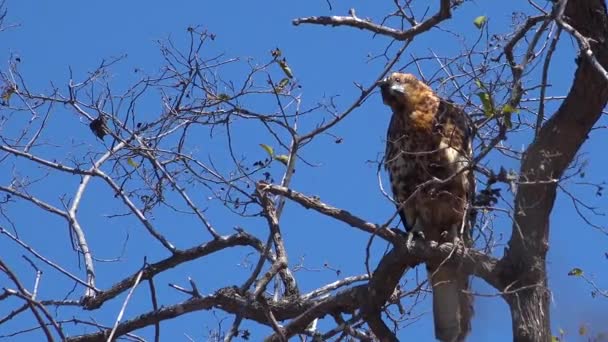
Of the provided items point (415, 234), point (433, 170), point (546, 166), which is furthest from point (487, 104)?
point (433, 170)

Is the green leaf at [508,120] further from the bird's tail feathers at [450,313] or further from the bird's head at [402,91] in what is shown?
the bird's head at [402,91]

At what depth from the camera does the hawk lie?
541 centimetres

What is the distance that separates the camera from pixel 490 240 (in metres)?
4.49

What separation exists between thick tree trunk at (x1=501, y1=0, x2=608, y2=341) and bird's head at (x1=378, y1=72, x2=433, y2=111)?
170 cm

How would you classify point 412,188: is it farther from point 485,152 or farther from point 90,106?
point 485,152

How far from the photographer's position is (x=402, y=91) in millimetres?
5934

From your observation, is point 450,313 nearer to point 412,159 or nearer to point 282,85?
point 412,159

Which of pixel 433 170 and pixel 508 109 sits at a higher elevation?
pixel 433 170

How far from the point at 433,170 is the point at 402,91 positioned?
623 mm

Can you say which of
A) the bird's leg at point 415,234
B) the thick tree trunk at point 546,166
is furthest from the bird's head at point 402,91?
the thick tree trunk at point 546,166

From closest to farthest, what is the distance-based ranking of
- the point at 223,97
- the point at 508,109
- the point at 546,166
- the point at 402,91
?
the point at 508,109
the point at 546,166
the point at 223,97
the point at 402,91

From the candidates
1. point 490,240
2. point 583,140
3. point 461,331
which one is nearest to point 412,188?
point 461,331

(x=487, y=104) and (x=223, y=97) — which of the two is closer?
(x=487, y=104)

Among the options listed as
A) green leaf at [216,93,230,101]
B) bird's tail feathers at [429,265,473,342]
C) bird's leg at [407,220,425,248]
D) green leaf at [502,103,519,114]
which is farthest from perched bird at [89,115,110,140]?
green leaf at [502,103,519,114]
